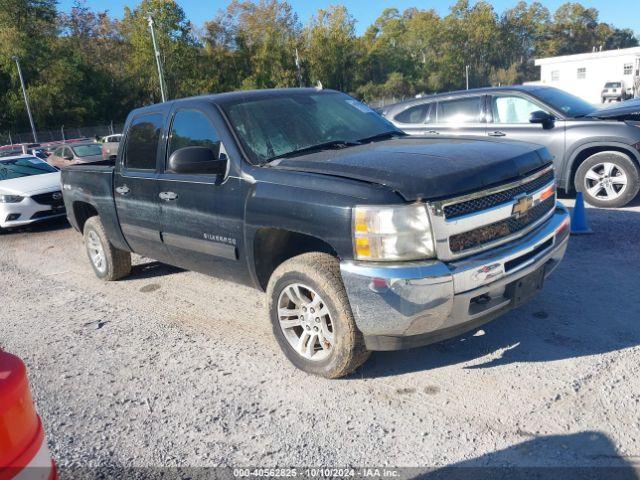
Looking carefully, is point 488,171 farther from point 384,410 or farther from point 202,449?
point 202,449

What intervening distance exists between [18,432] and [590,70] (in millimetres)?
61769

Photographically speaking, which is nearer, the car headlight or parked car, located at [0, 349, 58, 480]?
parked car, located at [0, 349, 58, 480]

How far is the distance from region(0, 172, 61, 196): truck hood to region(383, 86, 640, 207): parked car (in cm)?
671

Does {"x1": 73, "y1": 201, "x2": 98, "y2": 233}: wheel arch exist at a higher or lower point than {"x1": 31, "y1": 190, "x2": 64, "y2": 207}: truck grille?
higher

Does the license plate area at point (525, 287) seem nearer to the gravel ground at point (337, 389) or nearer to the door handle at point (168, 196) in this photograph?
the gravel ground at point (337, 389)

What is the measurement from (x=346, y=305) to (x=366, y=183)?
74cm

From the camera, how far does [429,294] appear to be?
3.04 m

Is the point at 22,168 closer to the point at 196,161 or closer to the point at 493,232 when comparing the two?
the point at 196,161

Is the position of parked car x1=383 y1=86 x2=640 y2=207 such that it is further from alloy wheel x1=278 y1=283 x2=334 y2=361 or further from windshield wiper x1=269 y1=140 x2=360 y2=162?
alloy wheel x1=278 y1=283 x2=334 y2=361

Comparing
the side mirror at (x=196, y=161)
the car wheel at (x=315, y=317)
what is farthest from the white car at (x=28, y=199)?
the car wheel at (x=315, y=317)

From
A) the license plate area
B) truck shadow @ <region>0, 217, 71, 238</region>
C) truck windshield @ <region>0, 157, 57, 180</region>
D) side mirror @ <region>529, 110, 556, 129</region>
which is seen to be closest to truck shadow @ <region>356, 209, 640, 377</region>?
the license plate area

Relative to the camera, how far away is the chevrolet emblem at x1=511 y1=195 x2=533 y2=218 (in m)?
3.50

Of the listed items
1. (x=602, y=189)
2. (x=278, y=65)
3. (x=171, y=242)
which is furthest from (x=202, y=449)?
(x=278, y=65)

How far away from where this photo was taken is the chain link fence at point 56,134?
45219 mm
